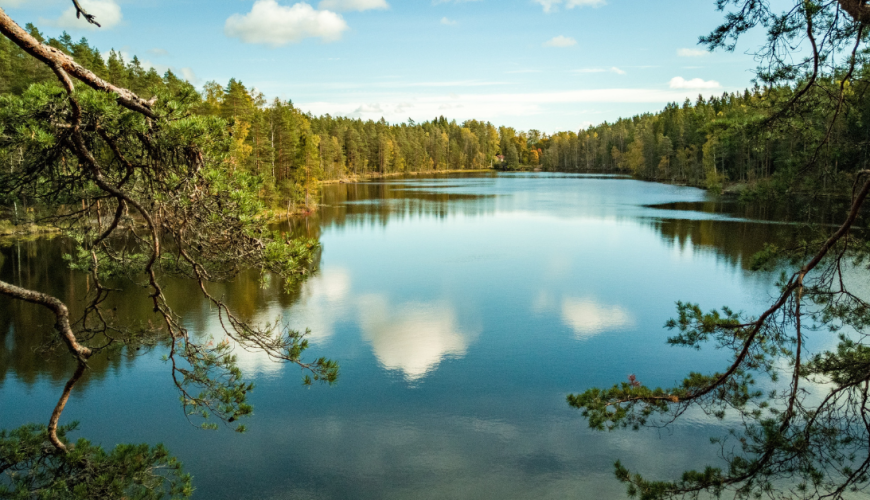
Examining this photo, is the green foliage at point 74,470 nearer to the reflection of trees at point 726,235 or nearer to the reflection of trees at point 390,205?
the reflection of trees at point 726,235

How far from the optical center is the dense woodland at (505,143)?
17.3ft

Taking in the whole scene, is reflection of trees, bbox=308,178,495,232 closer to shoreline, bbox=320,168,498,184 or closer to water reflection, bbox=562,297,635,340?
shoreline, bbox=320,168,498,184

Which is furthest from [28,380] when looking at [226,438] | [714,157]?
[714,157]

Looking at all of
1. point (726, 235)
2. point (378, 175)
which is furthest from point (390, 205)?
point (378, 175)

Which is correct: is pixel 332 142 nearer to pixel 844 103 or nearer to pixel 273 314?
pixel 273 314

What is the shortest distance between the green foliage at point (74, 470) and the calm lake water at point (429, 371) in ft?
17.6

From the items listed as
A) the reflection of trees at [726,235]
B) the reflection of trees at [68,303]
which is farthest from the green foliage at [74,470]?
the reflection of trees at [726,235]

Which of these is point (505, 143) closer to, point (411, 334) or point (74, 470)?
point (411, 334)

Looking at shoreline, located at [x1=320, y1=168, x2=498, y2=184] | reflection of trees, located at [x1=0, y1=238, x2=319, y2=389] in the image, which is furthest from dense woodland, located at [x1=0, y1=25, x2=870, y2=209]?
reflection of trees, located at [x1=0, y1=238, x2=319, y2=389]

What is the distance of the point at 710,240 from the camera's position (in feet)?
90.0

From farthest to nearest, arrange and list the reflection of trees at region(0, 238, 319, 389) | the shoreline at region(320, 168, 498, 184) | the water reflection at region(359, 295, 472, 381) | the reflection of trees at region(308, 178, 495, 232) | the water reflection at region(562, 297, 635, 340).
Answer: the shoreline at region(320, 168, 498, 184) < the reflection of trees at region(308, 178, 495, 232) < the water reflection at region(562, 297, 635, 340) < the water reflection at region(359, 295, 472, 381) < the reflection of trees at region(0, 238, 319, 389)

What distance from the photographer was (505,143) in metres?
131

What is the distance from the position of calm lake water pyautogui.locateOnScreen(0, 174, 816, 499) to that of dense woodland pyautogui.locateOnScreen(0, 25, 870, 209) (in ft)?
15.8

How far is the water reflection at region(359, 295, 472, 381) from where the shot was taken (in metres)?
13.4
